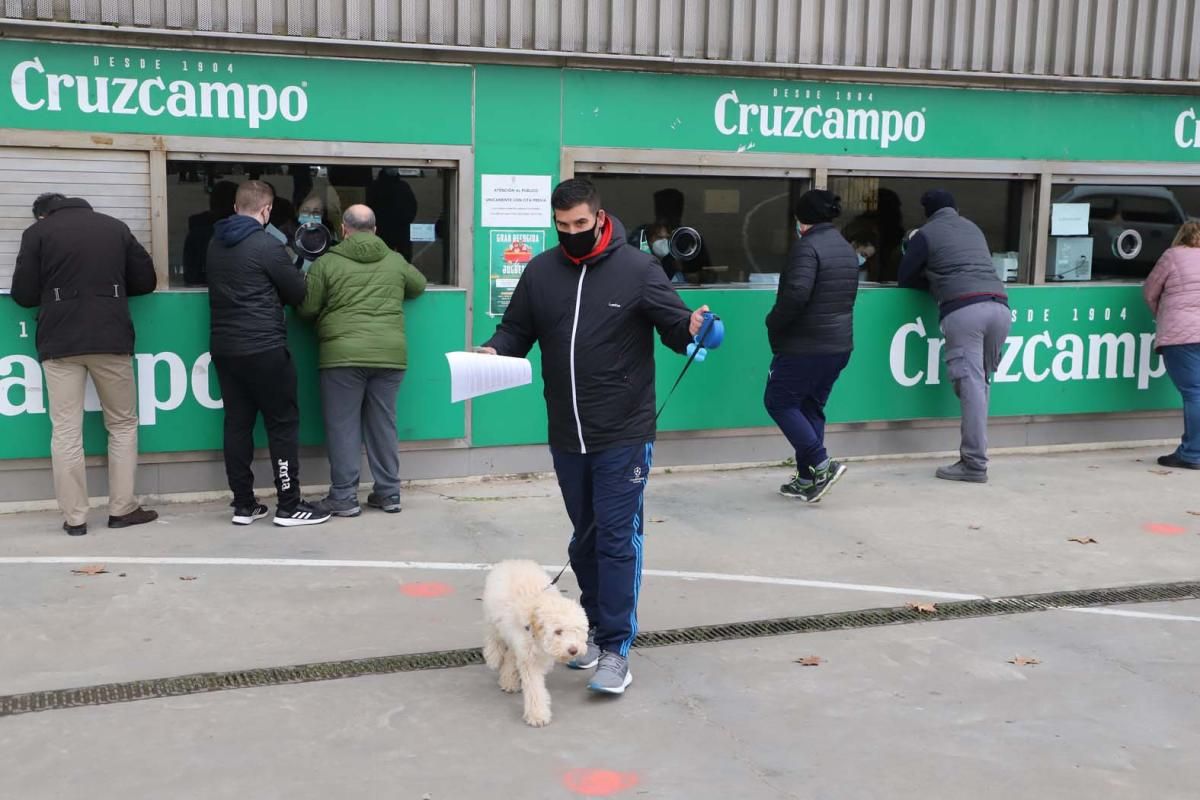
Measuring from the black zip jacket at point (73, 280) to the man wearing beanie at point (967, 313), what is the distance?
16.7 feet

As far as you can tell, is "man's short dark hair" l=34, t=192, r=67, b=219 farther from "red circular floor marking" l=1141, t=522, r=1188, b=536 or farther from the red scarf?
"red circular floor marking" l=1141, t=522, r=1188, b=536

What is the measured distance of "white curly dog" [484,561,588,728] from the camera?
460 cm

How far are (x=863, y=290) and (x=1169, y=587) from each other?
10.9 ft

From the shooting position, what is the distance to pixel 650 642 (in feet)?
18.4

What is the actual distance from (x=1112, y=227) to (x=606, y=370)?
6.49 metres

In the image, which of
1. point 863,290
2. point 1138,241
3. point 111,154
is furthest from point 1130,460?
point 111,154

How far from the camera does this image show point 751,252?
30.2ft

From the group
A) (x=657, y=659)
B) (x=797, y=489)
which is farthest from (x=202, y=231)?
(x=657, y=659)

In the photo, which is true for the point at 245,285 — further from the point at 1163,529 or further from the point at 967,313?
the point at 1163,529

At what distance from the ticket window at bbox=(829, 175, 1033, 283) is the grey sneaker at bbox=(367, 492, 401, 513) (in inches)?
147

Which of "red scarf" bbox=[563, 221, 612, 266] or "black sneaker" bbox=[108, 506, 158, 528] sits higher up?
"red scarf" bbox=[563, 221, 612, 266]

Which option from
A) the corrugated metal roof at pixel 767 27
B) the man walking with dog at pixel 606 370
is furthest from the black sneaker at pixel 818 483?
the man walking with dog at pixel 606 370

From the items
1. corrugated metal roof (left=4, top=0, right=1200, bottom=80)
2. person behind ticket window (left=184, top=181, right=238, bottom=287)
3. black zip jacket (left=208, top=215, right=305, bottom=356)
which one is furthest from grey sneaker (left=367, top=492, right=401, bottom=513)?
corrugated metal roof (left=4, top=0, right=1200, bottom=80)

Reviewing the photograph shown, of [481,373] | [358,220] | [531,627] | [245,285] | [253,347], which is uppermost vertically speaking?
[358,220]
